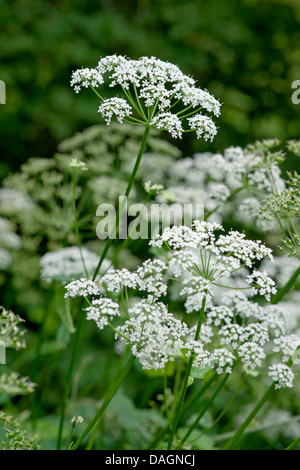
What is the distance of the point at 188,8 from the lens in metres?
5.53

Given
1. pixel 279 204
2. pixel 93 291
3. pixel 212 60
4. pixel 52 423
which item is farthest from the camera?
pixel 212 60

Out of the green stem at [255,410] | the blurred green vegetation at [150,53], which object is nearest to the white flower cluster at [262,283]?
the green stem at [255,410]

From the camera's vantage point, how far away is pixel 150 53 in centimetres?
529

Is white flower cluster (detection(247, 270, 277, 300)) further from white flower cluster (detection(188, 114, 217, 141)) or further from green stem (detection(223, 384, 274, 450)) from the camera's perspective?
white flower cluster (detection(188, 114, 217, 141))

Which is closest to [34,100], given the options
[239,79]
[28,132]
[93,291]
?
[28,132]

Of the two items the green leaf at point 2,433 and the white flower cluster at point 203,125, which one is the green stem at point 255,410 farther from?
the white flower cluster at point 203,125

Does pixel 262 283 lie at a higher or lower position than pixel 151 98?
lower

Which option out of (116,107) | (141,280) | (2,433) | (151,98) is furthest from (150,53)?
(2,433)

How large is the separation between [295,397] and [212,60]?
14.3 ft

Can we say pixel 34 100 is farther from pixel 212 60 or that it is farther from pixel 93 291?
pixel 93 291

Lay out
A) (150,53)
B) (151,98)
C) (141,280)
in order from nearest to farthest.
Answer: (141,280) < (151,98) < (150,53)

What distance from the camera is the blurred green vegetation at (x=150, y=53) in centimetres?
522

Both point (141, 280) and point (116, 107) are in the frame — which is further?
point (116, 107)

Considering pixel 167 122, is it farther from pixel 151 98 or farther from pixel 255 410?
pixel 255 410
